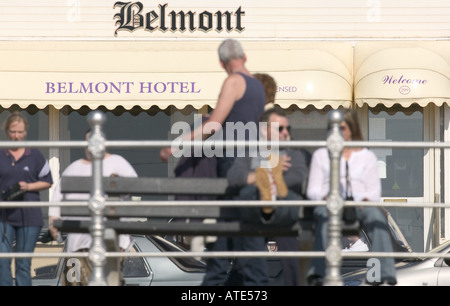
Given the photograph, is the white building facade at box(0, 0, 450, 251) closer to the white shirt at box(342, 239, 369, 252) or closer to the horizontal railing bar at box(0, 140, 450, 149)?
the white shirt at box(342, 239, 369, 252)

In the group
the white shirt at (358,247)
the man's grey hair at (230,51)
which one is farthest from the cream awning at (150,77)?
the man's grey hair at (230,51)

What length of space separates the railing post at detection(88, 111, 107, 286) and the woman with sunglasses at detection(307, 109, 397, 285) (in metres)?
1.28

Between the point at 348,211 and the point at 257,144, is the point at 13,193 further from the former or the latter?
the point at 348,211

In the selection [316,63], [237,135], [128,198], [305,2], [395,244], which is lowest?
[395,244]

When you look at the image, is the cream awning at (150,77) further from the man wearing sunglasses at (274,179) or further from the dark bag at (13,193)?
the man wearing sunglasses at (274,179)

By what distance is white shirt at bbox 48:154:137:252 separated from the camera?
729 cm

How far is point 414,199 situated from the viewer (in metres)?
15.3

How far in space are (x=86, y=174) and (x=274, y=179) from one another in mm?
1993

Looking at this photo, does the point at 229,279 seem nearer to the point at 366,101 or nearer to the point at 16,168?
the point at 16,168

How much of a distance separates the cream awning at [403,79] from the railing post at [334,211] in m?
8.20

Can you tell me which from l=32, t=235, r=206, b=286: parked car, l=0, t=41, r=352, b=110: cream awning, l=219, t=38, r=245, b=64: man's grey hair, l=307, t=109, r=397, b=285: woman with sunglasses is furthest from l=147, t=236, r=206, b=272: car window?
l=0, t=41, r=352, b=110: cream awning

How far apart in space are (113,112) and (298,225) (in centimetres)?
940

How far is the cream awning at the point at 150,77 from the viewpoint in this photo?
45.5 feet
